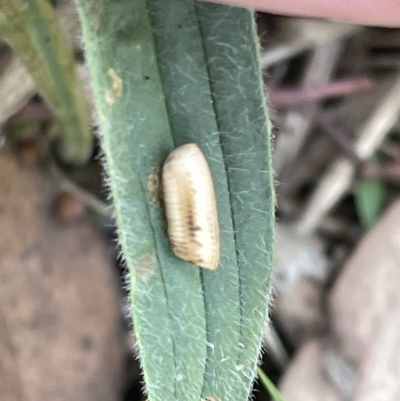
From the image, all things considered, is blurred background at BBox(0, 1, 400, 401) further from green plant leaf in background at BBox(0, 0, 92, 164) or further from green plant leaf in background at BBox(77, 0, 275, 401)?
green plant leaf in background at BBox(77, 0, 275, 401)

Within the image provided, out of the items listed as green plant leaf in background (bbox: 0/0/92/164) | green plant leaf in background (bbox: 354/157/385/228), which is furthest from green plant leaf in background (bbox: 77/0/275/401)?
green plant leaf in background (bbox: 354/157/385/228)

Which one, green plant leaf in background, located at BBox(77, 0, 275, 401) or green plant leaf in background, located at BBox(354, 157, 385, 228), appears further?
green plant leaf in background, located at BBox(354, 157, 385, 228)

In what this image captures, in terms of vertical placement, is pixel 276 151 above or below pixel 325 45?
below

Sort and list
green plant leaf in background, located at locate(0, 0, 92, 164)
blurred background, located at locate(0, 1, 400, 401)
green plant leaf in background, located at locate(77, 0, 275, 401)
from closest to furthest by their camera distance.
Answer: green plant leaf in background, located at locate(77, 0, 275, 401) → green plant leaf in background, located at locate(0, 0, 92, 164) → blurred background, located at locate(0, 1, 400, 401)

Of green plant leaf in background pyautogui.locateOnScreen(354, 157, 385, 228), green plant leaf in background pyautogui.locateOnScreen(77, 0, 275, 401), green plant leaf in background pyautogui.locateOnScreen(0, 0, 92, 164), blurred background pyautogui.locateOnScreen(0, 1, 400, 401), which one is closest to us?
green plant leaf in background pyautogui.locateOnScreen(77, 0, 275, 401)

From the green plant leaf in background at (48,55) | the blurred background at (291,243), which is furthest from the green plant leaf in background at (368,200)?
the green plant leaf in background at (48,55)

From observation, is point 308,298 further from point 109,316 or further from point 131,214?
point 131,214

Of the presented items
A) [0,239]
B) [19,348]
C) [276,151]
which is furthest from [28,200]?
[276,151]

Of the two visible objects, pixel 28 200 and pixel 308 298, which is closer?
pixel 28 200
